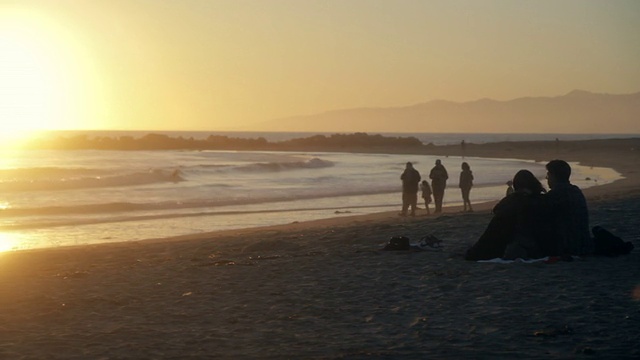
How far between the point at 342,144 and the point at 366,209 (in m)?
82.0

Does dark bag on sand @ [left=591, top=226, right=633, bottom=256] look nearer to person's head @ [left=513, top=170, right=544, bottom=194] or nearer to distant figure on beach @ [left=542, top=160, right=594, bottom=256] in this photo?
distant figure on beach @ [left=542, top=160, right=594, bottom=256]

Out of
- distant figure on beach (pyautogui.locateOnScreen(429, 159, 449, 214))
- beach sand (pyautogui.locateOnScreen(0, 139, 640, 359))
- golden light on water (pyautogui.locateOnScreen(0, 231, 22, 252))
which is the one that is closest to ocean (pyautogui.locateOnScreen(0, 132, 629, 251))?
golden light on water (pyautogui.locateOnScreen(0, 231, 22, 252))

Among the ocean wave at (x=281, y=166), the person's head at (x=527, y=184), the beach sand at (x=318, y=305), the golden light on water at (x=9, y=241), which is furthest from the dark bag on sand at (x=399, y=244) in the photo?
the ocean wave at (x=281, y=166)

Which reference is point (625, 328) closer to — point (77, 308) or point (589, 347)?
point (589, 347)

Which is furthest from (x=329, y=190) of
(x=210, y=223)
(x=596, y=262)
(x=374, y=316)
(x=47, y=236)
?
(x=374, y=316)

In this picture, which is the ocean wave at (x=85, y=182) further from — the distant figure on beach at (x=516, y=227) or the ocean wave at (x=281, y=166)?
the distant figure on beach at (x=516, y=227)

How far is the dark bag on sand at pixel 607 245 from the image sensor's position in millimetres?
11328

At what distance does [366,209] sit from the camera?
26297mm

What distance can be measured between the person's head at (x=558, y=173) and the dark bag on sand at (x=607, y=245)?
0.96 metres

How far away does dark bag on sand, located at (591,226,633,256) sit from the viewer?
11.3 m

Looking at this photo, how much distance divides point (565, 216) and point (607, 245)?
97cm

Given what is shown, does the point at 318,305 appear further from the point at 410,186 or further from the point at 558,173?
the point at 410,186

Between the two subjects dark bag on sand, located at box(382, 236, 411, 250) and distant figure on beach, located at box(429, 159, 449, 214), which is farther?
distant figure on beach, located at box(429, 159, 449, 214)

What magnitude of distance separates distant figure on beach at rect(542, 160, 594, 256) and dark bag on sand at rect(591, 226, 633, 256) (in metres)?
0.11
